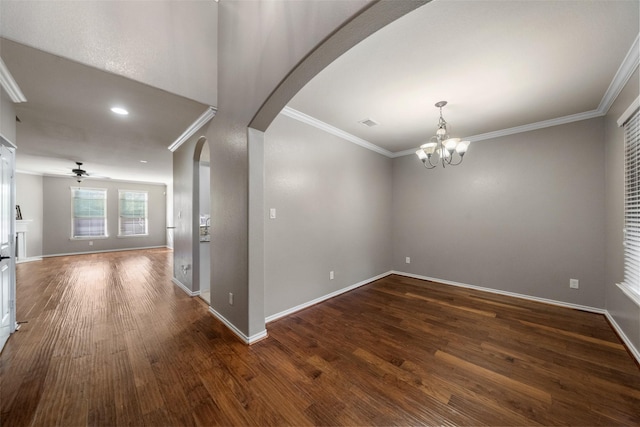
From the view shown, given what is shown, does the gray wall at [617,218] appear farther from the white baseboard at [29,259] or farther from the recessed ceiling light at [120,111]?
the white baseboard at [29,259]

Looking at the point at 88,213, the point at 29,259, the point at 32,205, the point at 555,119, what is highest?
the point at 555,119

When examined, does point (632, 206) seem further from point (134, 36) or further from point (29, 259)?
point (29, 259)

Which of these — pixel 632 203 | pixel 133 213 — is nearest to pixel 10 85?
pixel 632 203

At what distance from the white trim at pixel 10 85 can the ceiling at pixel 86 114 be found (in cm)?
Answer: 4

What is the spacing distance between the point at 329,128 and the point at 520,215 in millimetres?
3332

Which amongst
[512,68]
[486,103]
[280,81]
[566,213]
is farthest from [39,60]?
[566,213]

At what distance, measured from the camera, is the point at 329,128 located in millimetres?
3557

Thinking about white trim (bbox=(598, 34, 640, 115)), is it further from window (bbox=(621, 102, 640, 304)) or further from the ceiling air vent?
the ceiling air vent

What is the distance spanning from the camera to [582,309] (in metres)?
3.10

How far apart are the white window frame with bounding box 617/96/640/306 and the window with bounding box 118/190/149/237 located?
39.3ft

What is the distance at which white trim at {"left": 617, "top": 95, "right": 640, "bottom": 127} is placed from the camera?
2045mm

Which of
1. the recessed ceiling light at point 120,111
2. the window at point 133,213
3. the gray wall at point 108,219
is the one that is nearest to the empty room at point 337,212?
the recessed ceiling light at point 120,111

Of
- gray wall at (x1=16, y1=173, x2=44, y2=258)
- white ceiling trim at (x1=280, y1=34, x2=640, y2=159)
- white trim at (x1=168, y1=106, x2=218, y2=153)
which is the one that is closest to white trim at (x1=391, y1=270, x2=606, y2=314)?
white ceiling trim at (x1=280, y1=34, x2=640, y2=159)

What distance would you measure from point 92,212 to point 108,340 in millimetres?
8083
